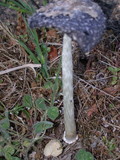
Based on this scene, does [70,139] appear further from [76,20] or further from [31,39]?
[76,20]

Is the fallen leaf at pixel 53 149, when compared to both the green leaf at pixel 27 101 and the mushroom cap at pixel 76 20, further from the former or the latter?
the mushroom cap at pixel 76 20

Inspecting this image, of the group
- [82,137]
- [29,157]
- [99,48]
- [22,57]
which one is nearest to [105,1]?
[99,48]

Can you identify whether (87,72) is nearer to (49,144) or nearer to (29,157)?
(49,144)

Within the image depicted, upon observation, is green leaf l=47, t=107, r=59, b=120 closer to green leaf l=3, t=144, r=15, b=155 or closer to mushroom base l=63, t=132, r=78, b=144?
mushroom base l=63, t=132, r=78, b=144

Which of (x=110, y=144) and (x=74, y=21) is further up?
(x=74, y=21)

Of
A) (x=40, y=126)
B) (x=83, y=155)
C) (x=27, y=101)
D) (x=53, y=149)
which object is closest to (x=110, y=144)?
(x=83, y=155)

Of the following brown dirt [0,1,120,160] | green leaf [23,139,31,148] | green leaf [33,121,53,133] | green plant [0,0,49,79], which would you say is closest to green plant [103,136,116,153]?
brown dirt [0,1,120,160]

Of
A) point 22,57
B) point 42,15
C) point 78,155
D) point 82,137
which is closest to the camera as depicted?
point 42,15
